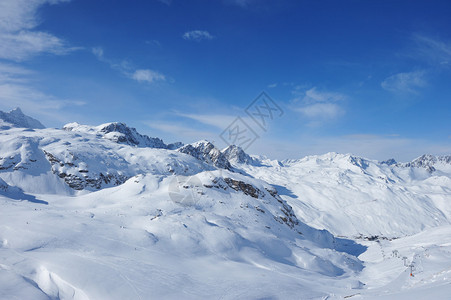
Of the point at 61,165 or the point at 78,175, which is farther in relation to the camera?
the point at 61,165

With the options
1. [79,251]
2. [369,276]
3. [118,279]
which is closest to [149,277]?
[118,279]

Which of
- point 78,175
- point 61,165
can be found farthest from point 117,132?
point 78,175

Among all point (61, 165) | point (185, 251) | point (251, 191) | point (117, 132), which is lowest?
point (185, 251)

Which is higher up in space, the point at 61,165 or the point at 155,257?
the point at 61,165

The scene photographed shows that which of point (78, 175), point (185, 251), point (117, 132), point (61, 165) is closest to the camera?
point (185, 251)

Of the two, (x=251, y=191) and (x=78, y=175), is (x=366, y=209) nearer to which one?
(x=251, y=191)

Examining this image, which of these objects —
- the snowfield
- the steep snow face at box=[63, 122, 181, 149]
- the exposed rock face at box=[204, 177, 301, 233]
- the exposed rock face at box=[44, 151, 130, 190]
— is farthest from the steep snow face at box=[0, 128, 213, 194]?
the exposed rock face at box=[204, 177, 301, 233]

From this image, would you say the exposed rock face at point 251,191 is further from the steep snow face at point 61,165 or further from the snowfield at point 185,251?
the steep snow face at point 61,165

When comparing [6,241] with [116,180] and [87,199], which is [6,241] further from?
[116,180]

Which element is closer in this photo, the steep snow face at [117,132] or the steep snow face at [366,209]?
the steep snow face at [366,209]

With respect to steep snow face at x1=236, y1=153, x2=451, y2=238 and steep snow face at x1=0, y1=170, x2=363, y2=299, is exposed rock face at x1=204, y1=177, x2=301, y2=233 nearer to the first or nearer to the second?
steep snow face at x1=0, y1=170, x2=363, y2=299

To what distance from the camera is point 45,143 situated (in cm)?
8812

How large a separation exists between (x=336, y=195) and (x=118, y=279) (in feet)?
582

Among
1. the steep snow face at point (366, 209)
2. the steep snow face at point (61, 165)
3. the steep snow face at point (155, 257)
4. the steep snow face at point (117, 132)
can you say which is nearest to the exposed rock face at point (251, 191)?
the steep snow face at point (155, 257)
